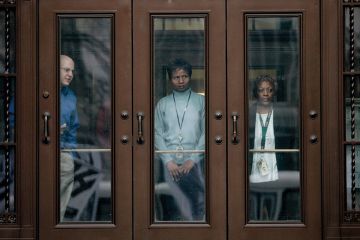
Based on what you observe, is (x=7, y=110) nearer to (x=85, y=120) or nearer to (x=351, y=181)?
(x=85, y=120)

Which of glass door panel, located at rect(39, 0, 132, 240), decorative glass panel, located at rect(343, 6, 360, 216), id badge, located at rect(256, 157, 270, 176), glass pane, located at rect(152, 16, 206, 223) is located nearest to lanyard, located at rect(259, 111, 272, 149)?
id badge, located at rect(256, 157, 270, 176)

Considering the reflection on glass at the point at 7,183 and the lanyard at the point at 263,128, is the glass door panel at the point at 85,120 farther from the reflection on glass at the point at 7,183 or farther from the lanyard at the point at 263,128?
the lanyard at the point at 263,128

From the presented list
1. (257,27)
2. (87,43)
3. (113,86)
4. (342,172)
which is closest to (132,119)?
(113,86)

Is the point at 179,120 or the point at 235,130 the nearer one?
the point at 235,130

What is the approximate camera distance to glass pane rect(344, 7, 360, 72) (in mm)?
7004

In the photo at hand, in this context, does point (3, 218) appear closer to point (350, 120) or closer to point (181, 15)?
point (181, 15)

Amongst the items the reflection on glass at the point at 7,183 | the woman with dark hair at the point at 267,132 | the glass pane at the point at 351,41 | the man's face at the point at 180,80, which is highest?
the glass pane at the point at 351,41

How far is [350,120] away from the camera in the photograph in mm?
7023

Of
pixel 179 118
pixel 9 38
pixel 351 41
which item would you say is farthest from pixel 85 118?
pixel 351 41

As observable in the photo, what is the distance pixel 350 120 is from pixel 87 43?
2346 mm

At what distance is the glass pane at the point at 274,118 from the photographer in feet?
23.1

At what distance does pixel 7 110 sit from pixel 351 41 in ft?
9.81

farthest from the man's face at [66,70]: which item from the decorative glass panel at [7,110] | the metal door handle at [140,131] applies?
the metal door handle at [140,131]

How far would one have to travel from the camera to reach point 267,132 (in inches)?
278
